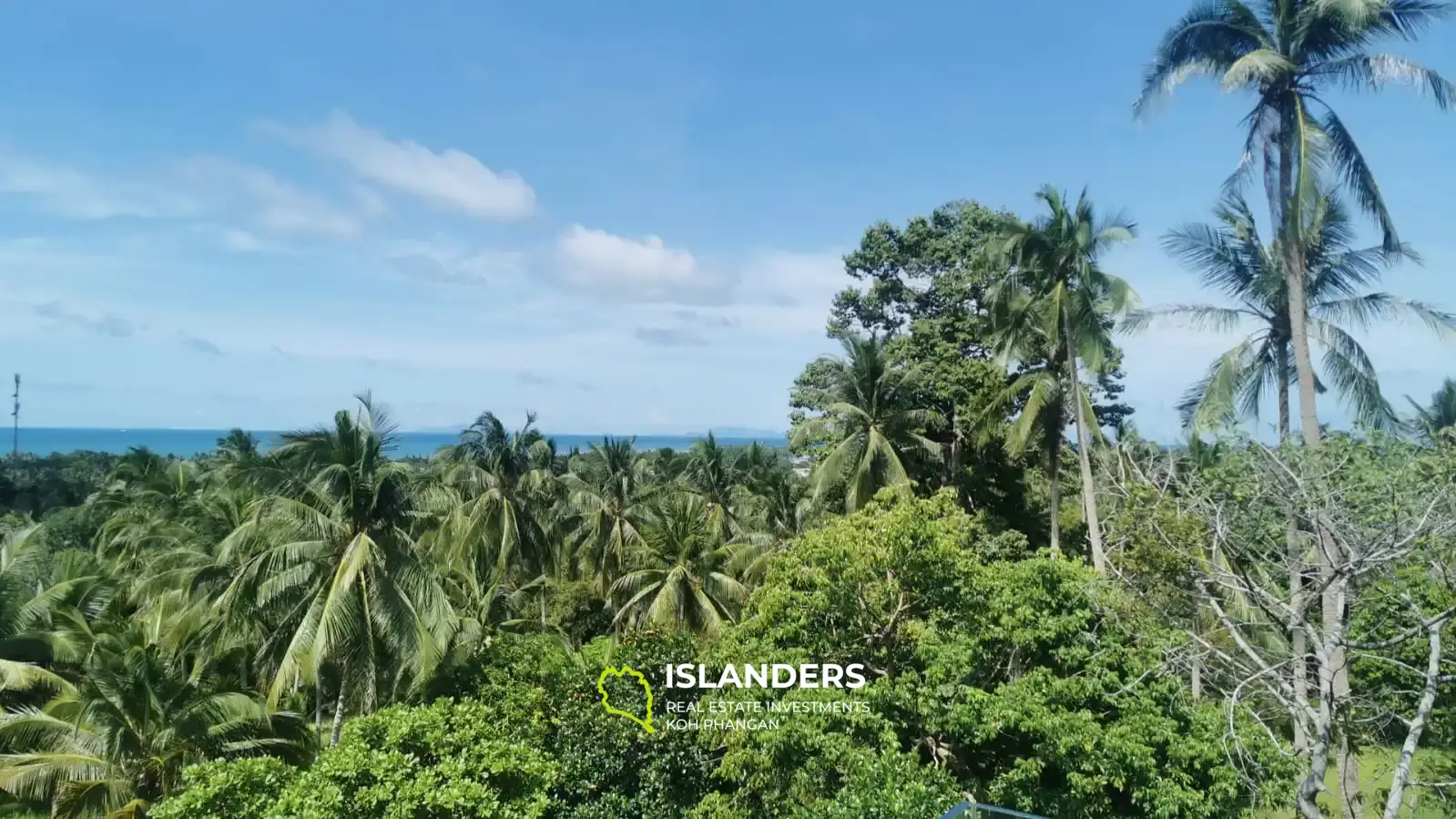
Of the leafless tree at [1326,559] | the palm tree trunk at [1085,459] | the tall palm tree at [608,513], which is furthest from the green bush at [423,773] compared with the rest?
the tall palm tree at [608,513]

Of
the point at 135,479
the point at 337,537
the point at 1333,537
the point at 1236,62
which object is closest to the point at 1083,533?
the point at 1236,62

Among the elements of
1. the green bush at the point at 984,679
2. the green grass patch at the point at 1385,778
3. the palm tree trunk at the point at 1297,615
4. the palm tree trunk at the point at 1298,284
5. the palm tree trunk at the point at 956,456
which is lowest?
the green grass patch at the point at 1385,778

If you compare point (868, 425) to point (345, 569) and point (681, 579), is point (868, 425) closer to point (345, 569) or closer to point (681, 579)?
point (681, 579)

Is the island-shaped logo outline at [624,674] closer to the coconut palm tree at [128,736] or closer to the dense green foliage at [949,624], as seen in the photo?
the dense green foliage at [949,624]

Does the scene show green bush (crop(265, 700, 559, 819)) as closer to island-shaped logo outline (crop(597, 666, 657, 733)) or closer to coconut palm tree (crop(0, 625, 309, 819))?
island-shaped logo outline (crop(597, 666, 657, 733))

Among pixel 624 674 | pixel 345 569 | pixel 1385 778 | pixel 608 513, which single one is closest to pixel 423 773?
pixel 624 674

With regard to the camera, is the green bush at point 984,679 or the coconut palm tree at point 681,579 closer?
the green bush at point 984,679

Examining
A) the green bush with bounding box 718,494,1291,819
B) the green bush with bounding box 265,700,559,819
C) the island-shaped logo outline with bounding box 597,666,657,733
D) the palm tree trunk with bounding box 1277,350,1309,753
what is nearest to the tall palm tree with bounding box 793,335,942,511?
the green bush with bounding box 718,494,1291,819
